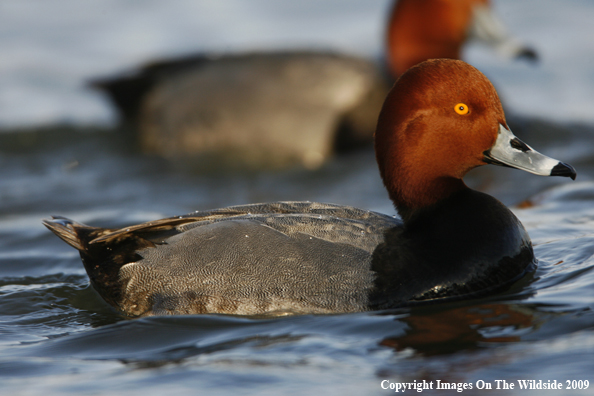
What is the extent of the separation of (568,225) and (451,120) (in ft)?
5.92

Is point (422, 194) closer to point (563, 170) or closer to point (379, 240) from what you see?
point (379, 240)

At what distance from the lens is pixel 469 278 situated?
4.21 metres

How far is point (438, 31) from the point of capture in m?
8.81

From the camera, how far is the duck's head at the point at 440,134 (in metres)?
4.45

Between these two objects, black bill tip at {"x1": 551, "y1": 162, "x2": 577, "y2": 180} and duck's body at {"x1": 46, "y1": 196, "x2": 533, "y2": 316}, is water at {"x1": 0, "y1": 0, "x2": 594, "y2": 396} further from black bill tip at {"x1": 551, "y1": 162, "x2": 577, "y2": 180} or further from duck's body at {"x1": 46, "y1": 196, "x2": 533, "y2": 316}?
black bill tip at {"x1": 551, "y1": 162, "x2": 577, "y2": 180}

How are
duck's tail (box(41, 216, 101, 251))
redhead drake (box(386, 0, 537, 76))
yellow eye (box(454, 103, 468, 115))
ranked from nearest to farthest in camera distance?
yellow eye (box(454, 103, 468, 115)) → duck's tail (box(41, 216, 101, 251)) → redhead drake (box(386, 0, 537, 76))

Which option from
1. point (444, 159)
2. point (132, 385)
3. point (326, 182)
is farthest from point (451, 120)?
point (326, 182)

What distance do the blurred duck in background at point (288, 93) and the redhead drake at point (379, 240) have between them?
13.0 feet

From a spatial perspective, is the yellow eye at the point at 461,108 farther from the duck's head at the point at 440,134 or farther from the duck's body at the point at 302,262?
the duck's body at the point at 302,262

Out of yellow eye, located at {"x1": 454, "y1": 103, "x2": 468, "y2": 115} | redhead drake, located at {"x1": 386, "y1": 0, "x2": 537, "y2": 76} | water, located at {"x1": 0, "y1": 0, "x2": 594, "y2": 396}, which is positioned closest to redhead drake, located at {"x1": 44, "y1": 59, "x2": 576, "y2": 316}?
yellow eye, located at {"x1": 454, "y1": 103, "x2": 468, "y2": 115}

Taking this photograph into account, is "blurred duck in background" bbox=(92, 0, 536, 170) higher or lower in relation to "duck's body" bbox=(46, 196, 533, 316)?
higher

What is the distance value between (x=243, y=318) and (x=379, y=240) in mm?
831

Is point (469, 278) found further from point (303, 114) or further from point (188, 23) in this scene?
point (188, 23)

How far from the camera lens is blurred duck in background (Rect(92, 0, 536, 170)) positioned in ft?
28.1
